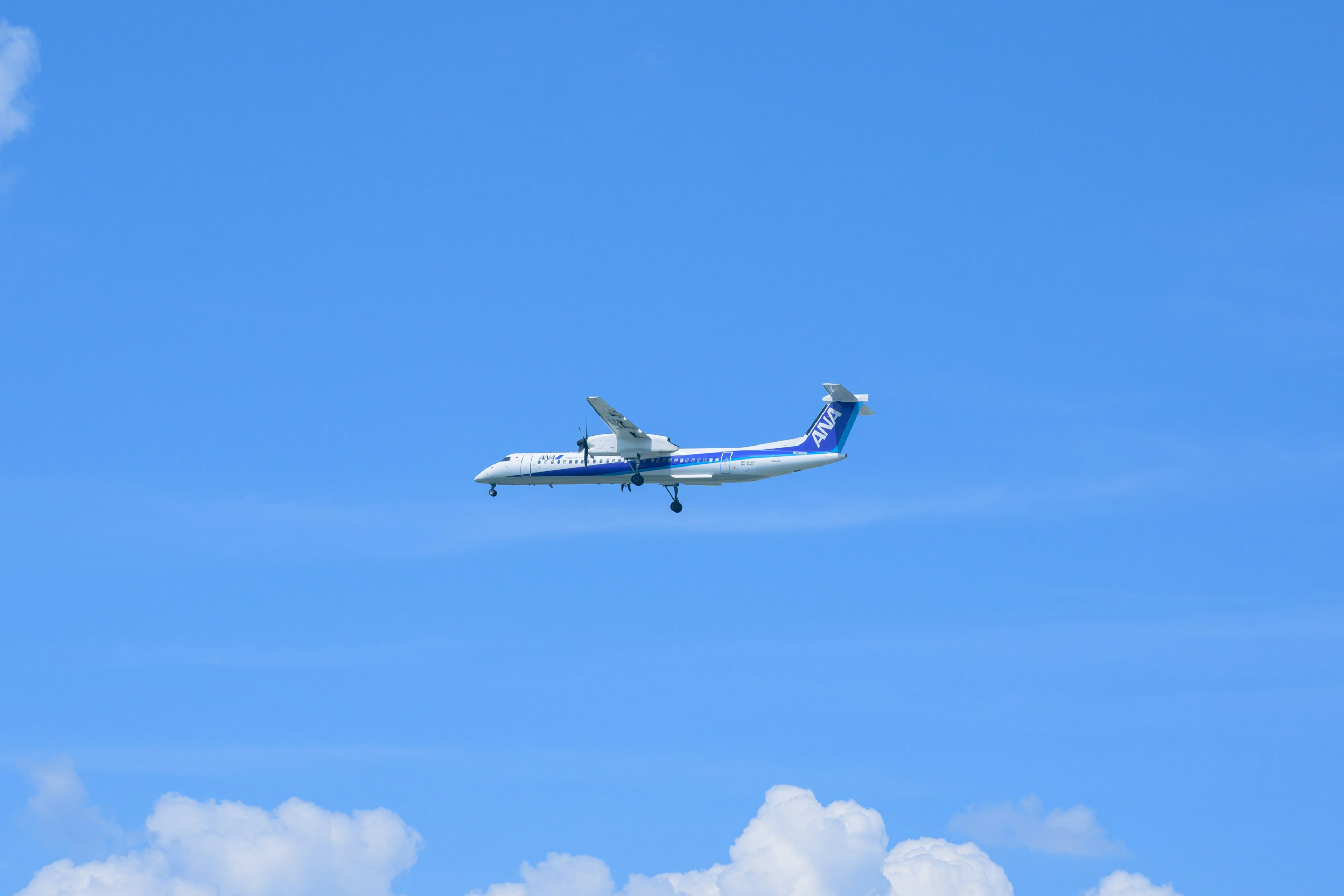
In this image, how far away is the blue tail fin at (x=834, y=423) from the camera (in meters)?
107

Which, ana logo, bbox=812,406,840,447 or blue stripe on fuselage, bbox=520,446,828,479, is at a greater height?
ana logo, bbox=812,406,840,447

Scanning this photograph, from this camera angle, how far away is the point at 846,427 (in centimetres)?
10688

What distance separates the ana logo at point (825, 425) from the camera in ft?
350

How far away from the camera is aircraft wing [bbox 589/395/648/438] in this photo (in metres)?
103

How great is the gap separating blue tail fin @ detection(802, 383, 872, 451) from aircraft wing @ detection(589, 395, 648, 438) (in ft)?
33.1

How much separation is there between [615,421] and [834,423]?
13332mm

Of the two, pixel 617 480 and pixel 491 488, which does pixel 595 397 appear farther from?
pixel 491 488

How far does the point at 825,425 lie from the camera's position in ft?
351

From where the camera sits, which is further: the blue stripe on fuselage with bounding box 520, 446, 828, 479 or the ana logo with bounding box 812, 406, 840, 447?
the ana logo with bounding box 812, 406, 840, 447

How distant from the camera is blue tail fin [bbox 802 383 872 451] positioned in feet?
350

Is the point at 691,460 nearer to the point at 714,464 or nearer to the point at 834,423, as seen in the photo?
the point at 714,464

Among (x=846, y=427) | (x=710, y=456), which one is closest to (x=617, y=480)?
(x=710, y=456)

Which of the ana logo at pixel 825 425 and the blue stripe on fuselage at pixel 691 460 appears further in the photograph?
the ana logo at pixel 825 425

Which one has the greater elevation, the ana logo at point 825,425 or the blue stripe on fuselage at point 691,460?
the ana logo at point 825,425
